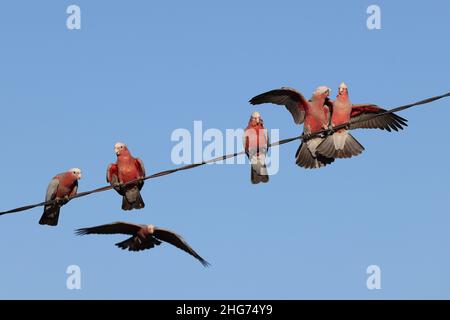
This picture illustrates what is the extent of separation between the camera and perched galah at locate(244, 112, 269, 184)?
663 inches

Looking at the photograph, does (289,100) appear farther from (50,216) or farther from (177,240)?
(50,216)

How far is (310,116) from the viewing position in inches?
670

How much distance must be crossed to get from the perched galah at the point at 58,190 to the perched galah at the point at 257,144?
2914 mm

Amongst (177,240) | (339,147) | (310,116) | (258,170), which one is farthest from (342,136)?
(177,240)

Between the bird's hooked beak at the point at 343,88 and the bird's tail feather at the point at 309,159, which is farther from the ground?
the bird's hooked beak at the point at 343,88

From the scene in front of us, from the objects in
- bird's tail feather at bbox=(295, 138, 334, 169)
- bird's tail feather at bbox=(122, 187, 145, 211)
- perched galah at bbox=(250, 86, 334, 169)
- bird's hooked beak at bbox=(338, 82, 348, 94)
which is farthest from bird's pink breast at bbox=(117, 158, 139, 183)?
bird's hooked beak at bbox=(338, 82, 348, 94)

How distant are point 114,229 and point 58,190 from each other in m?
1.16

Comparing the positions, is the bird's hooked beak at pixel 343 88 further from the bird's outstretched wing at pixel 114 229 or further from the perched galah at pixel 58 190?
the perched galah at pixel 58 190

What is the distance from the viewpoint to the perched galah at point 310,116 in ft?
55.6

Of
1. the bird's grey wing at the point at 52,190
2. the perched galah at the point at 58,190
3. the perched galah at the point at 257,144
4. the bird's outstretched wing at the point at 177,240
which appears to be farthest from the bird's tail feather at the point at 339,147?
the bird's grey wing at the point at 52,190

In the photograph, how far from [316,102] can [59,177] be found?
4471mm
